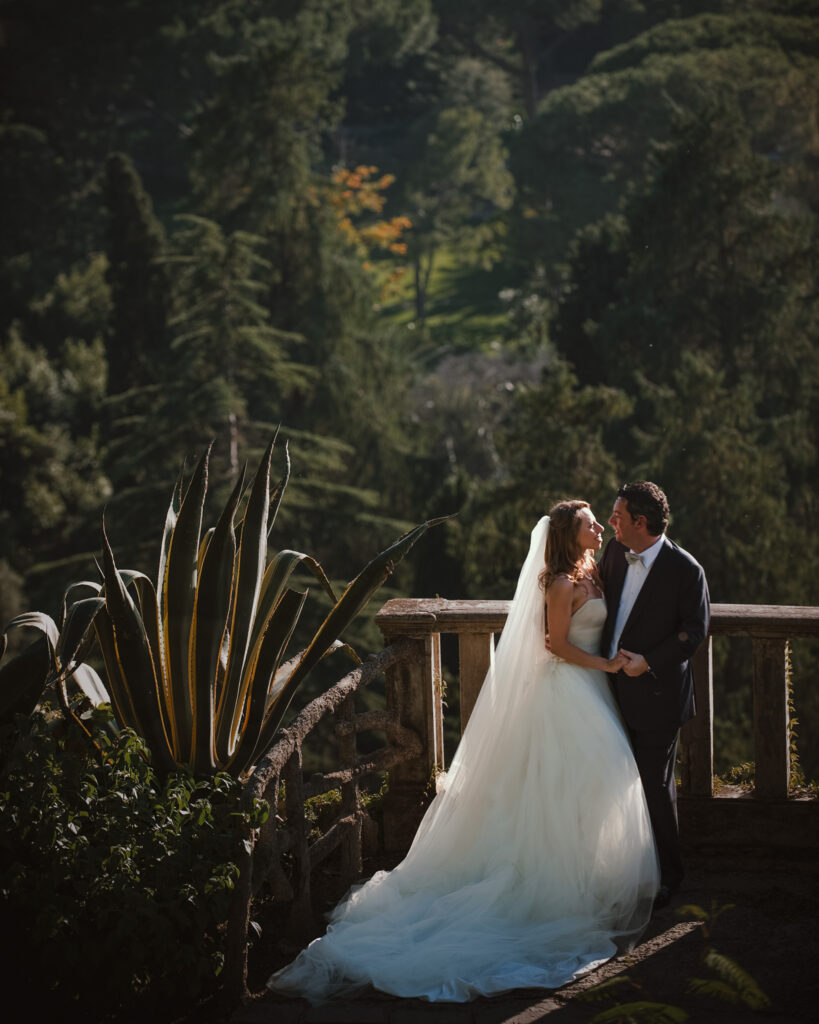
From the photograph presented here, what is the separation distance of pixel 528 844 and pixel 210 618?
118 cm

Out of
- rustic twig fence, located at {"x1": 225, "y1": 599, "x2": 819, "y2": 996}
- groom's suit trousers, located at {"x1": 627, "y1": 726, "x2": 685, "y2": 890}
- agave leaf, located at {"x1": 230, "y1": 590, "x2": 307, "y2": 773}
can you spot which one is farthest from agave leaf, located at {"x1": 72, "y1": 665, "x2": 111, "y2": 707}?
groom's suit trousers, located at {"x1": 627, "y1": 726, "x2": 685, "y2": 890}

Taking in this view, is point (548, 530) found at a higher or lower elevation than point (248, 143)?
lower

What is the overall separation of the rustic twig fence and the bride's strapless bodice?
1.08ft

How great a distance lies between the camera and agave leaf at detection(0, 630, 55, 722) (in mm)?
3068

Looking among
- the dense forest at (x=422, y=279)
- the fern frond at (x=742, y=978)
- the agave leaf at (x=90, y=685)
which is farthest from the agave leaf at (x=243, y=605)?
the dense forest at (x=422, y=279)

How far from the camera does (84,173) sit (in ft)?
113

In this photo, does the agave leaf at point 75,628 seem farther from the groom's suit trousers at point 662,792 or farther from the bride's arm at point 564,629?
the groom's suit trousers at point 662,792

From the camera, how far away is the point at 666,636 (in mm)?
3615

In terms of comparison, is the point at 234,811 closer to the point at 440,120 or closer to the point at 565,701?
the point at 565,701

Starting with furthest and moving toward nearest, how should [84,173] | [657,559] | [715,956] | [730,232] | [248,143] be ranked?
[84,173] < [248,143] < [730,232] < [657,559] < [715,956]

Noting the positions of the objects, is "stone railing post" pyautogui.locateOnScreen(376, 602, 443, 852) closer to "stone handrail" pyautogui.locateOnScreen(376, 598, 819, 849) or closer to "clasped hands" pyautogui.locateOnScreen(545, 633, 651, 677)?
"stone handrail" pyautogui.locateOnScreen(376, 598, 819, 849)

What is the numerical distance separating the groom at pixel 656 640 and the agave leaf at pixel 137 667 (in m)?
1.38

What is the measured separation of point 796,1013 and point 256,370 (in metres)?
17.6

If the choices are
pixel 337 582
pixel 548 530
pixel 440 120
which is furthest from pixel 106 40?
pixel 548 530
